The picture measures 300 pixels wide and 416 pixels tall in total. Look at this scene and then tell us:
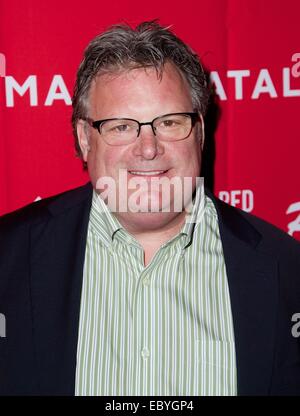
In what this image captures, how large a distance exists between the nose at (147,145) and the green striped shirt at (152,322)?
9.1 inches

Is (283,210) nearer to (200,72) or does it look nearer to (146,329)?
(200,72)

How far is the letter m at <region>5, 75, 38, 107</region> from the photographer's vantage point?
1838mm

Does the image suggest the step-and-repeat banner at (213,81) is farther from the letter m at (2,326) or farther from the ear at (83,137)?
the letter m at (2,326)

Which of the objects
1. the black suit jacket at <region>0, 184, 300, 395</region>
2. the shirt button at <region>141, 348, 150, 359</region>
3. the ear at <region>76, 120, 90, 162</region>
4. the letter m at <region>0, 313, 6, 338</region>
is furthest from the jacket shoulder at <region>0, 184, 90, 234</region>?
the shirt button at <region>141, 348, 150, 359</region>

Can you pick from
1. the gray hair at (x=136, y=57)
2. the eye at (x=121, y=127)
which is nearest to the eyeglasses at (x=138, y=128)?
the eye at (x=121, y=127)

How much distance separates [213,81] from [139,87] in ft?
1.63

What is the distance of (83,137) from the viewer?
5.37ft

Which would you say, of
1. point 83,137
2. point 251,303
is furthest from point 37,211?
point 251,303

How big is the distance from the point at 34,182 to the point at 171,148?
0.62 metres

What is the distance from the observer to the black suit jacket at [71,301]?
1478 millimetres

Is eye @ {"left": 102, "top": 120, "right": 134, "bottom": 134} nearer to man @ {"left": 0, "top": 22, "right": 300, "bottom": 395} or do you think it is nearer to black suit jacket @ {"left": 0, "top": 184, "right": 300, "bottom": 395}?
man @ {"left": 0, "top": 22, "right": 300, "bottom": 395}

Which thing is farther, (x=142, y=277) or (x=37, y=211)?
(x=37, y=211)

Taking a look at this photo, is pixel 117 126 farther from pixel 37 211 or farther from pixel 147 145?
pixel 37 211

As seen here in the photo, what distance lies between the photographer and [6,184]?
74.8 inches
